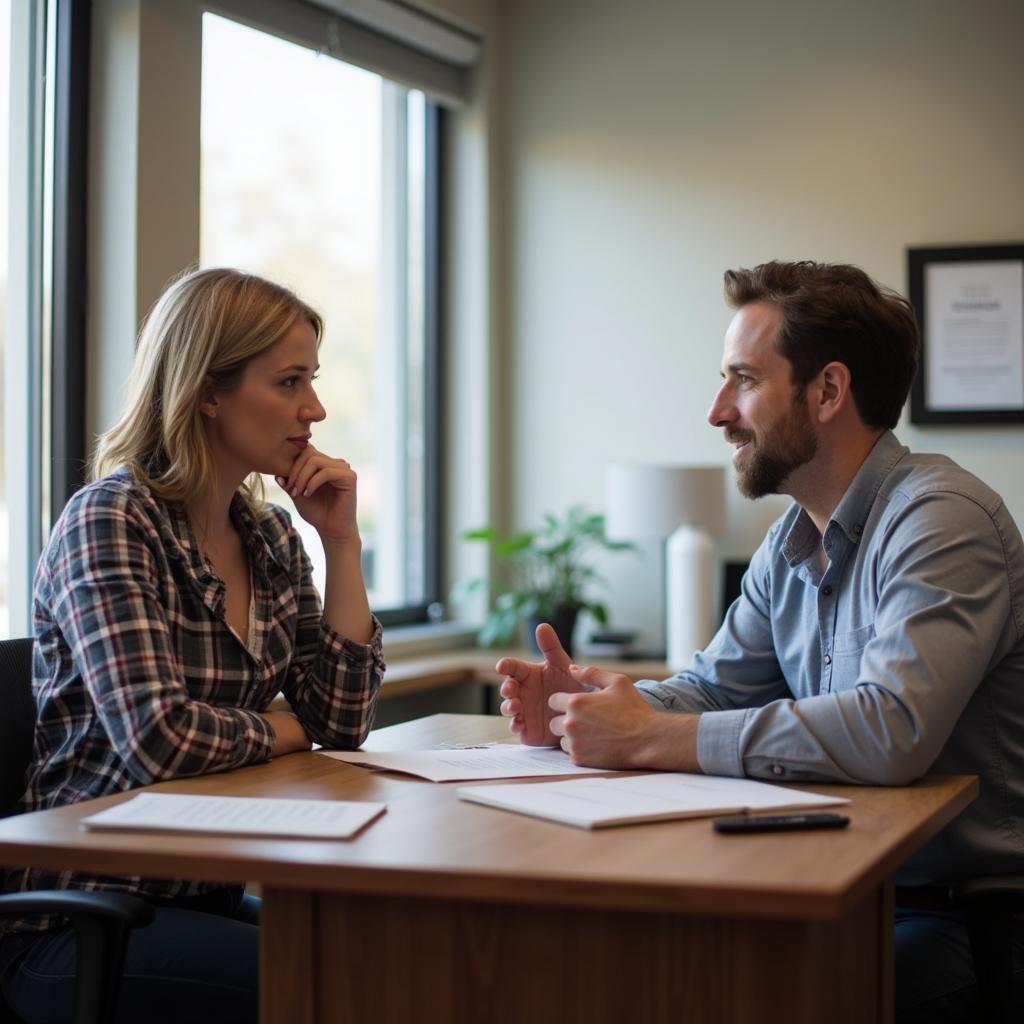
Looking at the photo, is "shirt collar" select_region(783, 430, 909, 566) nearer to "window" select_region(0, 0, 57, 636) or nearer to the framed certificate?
"window" select_region(0, 0, 57, 636)

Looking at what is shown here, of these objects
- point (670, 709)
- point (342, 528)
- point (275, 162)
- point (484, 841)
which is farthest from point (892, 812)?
point (275, 162)

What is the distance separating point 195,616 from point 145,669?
0.21 m

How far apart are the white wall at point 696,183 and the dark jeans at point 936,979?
2546mm

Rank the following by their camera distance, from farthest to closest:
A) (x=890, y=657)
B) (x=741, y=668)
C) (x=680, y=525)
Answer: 1. (x=680, y=525)
2. (x=741, y=668)
3. (x=890, y=657)

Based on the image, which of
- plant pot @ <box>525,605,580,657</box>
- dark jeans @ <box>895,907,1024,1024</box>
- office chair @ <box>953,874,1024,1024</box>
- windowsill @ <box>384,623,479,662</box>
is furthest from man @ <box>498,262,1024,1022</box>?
windowsill @ <box>384,623,479,662</box>

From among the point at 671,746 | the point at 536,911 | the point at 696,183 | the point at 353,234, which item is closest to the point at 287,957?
the point at 536,911

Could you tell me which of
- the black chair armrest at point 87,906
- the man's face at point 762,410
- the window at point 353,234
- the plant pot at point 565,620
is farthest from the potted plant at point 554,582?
the black chair armrest at point 87,906

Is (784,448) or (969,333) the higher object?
(969,333)

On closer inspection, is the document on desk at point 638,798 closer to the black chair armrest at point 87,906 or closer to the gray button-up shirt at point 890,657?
the gray button-up shirt at point 890,657

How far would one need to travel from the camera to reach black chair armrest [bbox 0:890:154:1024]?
1.37 metres

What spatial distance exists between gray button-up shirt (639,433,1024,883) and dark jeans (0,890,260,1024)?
0.61 m

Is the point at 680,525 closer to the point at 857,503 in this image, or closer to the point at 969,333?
the point at 969,333

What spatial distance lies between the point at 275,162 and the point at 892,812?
116 inches

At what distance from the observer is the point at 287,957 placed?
4.39ft
